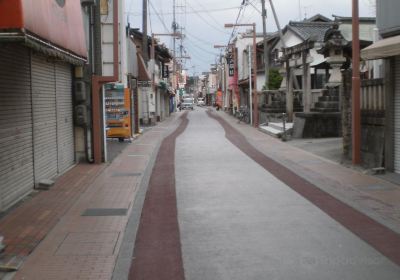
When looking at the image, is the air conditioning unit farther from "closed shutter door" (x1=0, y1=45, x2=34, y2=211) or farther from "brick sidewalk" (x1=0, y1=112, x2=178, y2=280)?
"closed shutter door" (x1=0, y1=45, x2=34, y2=211)

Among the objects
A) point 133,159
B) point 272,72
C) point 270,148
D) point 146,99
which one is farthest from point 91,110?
point 272,72

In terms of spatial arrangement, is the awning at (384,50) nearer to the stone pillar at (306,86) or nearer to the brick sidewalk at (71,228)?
the brick sidewalk at (71,228)

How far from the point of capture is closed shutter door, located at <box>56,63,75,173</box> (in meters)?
14.7

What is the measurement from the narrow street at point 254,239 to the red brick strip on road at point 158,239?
1 centimetres

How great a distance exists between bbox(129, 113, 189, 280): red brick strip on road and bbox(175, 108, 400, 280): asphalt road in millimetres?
128

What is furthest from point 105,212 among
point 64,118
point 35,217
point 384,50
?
point 384,50

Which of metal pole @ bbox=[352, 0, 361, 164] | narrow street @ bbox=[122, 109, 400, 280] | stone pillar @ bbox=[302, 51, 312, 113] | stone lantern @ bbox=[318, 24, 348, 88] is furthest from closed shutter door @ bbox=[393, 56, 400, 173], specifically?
stone pillar @ bbox=[302, 51, 312, 113]

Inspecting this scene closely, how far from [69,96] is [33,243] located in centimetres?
902

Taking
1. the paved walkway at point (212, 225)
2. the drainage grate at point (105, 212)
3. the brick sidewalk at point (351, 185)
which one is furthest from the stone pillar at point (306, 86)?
the drainage grate at point (105, 212)

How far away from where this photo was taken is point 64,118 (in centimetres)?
1550

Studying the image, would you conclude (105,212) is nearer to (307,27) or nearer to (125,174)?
(125,174)

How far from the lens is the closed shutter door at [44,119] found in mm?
12203

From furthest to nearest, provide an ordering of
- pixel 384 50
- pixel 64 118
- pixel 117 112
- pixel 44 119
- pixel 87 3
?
1. pixel 117 112
2. pixel 87 3
3. pixel 64 118
4. pixel 44 119
5. pixel 384 50

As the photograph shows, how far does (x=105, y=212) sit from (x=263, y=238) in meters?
3.10
